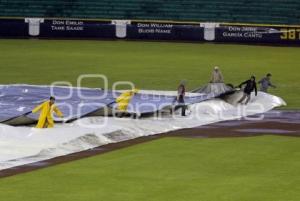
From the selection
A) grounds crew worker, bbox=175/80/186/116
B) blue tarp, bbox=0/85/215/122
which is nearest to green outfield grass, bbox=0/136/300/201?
→ blue tarp, bbox=0/85/215/122

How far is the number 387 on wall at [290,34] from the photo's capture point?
55094mm

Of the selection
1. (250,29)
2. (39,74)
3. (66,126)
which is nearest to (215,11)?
(250,29)

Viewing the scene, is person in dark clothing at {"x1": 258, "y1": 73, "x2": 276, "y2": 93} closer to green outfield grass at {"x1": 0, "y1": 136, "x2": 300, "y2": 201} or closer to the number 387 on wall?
green outfield grass at {"x1": 0, "y1": 136, "x2": 300, "y2": 201}

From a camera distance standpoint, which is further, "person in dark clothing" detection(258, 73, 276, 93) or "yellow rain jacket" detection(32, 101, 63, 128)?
A: "person in dark clothing" detection(258, 73, 276, 93)

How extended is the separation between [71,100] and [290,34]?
30730 mm

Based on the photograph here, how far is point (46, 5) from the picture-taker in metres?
61.5

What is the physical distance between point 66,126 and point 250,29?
34744 mm

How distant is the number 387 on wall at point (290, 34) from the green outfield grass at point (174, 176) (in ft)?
111

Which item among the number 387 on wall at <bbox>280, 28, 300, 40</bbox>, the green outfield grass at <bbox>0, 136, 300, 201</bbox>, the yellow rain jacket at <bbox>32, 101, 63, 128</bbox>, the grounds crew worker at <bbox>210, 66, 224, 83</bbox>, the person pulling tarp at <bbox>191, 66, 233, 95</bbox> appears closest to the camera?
the green outfield grass at <bbox>0, 136, 300, 201</bbox>

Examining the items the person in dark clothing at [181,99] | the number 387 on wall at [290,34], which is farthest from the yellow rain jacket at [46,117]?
the number 387 on wall at [290,34]

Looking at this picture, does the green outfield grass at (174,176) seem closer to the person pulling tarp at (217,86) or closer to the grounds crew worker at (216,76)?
the person pulling tarp at (217,86)

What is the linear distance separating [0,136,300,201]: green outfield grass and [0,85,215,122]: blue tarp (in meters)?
4.12

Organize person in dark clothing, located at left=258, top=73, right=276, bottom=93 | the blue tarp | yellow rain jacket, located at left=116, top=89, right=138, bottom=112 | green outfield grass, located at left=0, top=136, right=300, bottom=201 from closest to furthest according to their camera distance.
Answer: green outfield grass, located at left=0, top=136, right=300, bottom=201, the blue tarp, yellow rain jacket, located at left=116, top=89, right=138, bottom=112, person in dark clothing, located at left=258, top=73, right=276, bottom=93

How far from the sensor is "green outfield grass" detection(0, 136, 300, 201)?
15.5m
